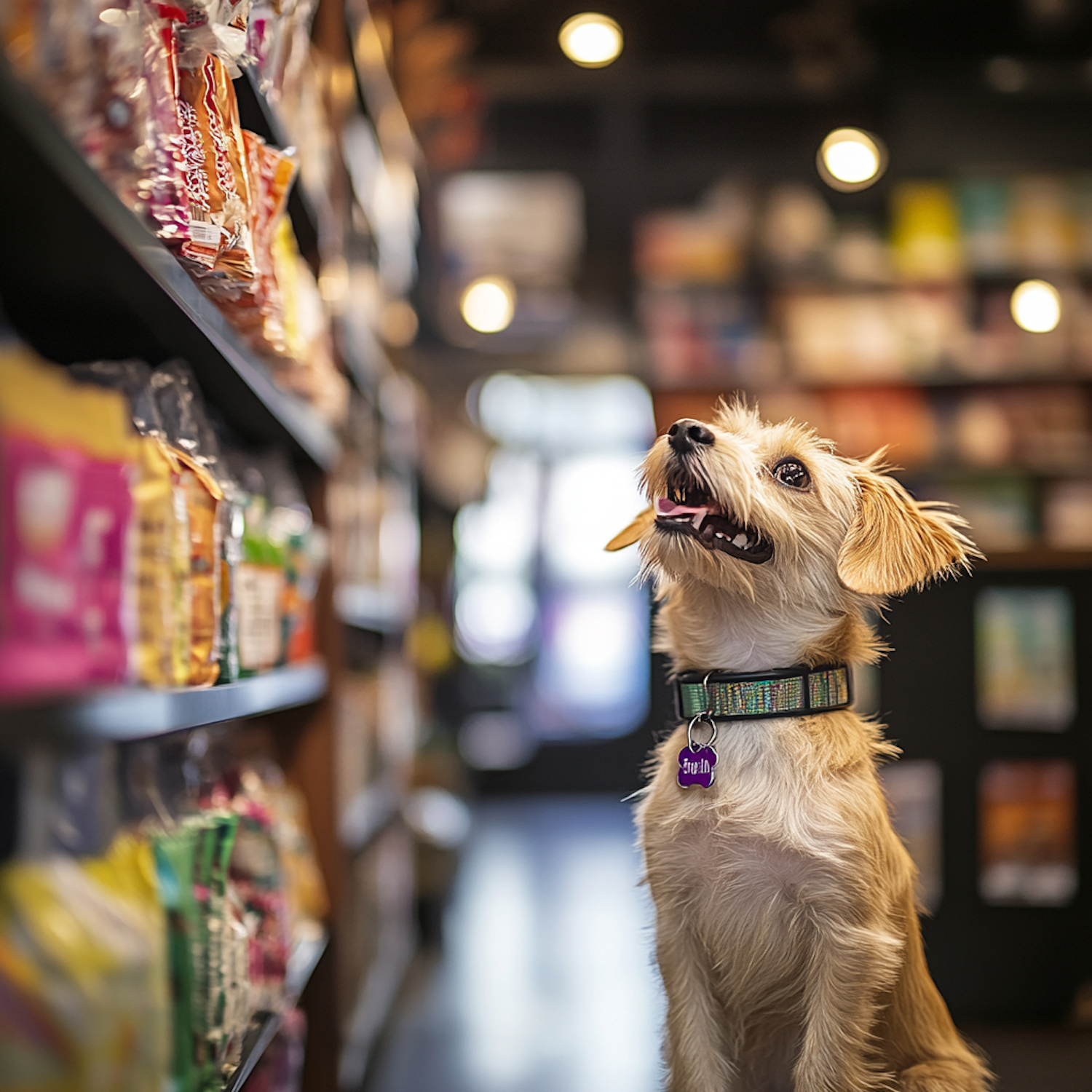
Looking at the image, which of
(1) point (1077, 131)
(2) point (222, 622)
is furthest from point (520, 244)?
(2) point (222, 622)

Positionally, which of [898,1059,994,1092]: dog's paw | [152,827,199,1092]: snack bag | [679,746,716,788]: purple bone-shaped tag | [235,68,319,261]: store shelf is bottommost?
[898,1059,994,1092]: dog's paw

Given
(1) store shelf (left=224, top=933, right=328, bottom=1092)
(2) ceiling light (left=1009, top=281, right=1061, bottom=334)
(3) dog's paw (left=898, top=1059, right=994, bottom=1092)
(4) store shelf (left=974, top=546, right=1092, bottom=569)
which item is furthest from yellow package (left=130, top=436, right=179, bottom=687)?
(2) ceiling light (left=1009, top=281, right=1061, bottom=334)

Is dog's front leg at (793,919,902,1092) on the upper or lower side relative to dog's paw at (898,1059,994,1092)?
upper

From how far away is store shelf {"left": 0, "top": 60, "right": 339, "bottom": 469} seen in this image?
2.26 ft

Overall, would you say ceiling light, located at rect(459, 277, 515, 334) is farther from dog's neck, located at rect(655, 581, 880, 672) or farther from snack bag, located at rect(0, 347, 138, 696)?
snack bag, located at rect(0, 347, 138, 696)

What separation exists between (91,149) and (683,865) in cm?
93

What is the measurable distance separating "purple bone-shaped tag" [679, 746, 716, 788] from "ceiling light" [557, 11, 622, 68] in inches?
136

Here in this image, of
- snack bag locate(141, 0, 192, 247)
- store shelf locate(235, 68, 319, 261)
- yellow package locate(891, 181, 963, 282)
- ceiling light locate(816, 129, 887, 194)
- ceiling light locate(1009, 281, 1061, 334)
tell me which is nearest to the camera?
snack bag locate(141, 0, 192, 247)

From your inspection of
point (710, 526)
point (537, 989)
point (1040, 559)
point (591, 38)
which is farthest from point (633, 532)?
point (591, 38)

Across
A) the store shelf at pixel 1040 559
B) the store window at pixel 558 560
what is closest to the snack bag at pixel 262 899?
the store shelf at pixel 1040 559

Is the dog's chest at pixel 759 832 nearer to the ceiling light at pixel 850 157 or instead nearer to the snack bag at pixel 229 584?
the snack bag at pixel 229 584

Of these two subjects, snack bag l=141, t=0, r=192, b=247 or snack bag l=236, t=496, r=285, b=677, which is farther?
snack bag l=236, t=496, r=285, b=677

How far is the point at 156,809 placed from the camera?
118 centimetres

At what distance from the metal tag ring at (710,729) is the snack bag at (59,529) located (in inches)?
25.1
